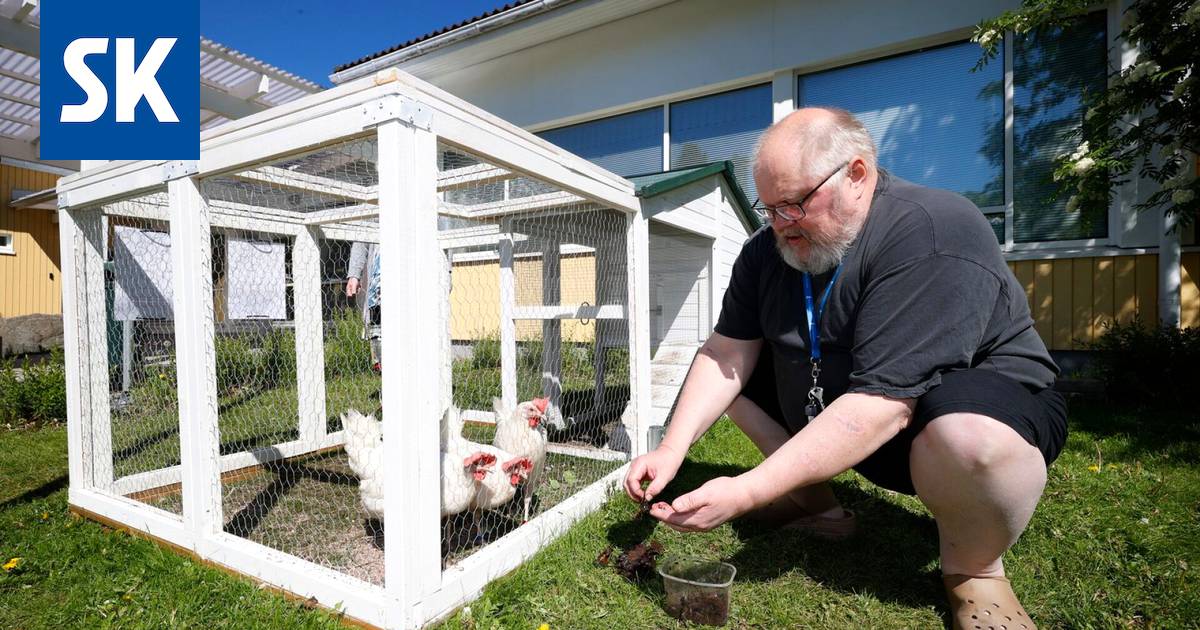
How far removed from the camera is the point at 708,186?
3.35m

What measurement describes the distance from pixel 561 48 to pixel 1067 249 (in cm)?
508

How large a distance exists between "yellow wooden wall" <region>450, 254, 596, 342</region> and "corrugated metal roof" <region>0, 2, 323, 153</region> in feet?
9.95

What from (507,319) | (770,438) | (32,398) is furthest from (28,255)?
(770,438)

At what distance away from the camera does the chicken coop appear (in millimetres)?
1318

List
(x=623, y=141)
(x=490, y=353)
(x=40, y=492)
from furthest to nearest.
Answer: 1. (x=623, y=141)
2. (x=490, y=353)
3. (x=40, y=492)

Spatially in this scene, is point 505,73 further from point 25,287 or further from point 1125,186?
point 25,287

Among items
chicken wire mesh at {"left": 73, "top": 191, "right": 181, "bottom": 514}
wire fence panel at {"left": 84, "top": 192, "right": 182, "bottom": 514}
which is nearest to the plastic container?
chicken wire mesh at {"left": 73, "top": 191, "right": 181, "bottom": 514}

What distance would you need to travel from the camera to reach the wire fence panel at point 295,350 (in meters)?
2.02

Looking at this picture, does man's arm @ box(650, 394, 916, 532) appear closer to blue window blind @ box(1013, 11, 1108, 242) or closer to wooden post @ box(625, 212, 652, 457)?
wooden post @ box(625, 212, 652, 457)

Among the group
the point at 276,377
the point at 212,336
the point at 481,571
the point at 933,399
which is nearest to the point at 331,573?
the point at 481,571

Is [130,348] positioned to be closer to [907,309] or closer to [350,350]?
[350,350]

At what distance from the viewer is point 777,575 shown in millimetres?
1605

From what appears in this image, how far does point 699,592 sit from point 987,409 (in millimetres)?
A: 760

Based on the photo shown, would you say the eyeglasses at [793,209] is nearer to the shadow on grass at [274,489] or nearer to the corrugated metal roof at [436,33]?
the shadow on grass at [274,489]
